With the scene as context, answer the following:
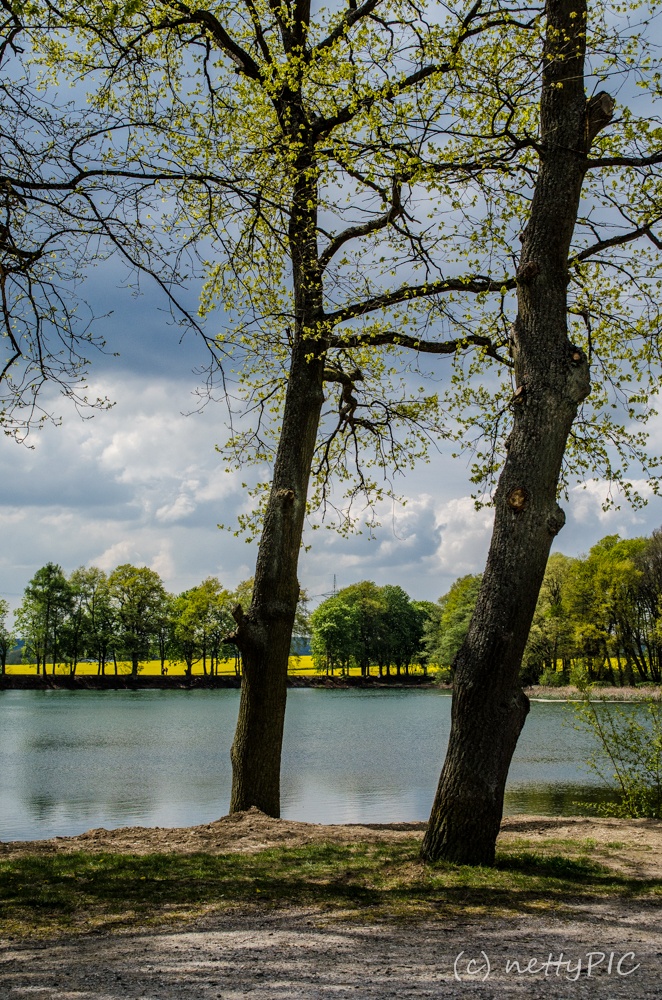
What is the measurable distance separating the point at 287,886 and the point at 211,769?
17099 millimetres

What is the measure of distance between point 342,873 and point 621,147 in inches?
331

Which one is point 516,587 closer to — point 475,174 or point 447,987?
point 447,987

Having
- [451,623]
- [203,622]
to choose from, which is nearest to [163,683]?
[203,622]

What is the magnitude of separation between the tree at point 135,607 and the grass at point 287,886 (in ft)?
248

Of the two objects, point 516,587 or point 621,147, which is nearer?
point 516,587

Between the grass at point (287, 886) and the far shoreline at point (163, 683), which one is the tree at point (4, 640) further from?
the grass at point (287, 886)

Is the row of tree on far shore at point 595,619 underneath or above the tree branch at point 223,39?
underneath

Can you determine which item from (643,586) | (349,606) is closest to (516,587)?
(643,586)

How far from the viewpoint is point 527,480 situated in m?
7.18

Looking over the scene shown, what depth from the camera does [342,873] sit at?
6.66 metres

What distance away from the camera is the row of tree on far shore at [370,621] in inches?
2207

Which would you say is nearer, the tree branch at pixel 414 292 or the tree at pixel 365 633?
the tree branch at pixel 414 292

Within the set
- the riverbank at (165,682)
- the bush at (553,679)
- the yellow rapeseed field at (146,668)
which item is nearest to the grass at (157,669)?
the yellow rapeseed field at (146,668)

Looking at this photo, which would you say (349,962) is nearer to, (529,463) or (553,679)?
(529,463)
